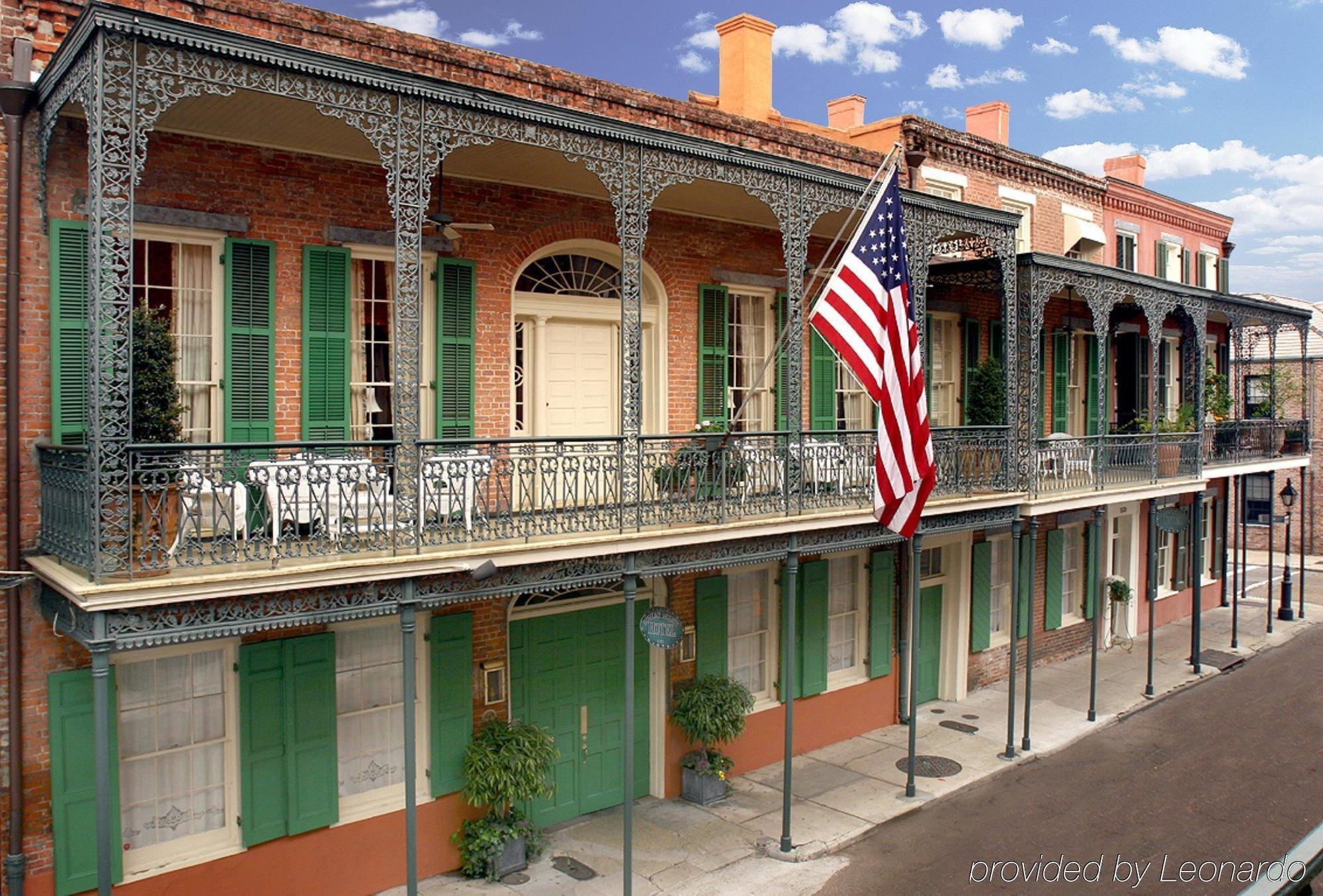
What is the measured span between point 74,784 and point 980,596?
12.6m

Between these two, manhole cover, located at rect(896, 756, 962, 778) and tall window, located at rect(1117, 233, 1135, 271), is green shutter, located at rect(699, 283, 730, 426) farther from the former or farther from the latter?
tall window, located at rect(1117, 233, 1135, 271)

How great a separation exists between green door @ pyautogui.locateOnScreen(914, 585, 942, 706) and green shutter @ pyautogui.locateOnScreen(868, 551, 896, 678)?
3.65ft

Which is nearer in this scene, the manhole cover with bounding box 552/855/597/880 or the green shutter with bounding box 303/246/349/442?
the green shutter with bounding box 303/246/349/442

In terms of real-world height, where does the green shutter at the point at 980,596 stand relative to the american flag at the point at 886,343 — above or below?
below

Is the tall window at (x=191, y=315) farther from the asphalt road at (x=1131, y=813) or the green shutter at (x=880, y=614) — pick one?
the green shutter at (x=880, y=614)

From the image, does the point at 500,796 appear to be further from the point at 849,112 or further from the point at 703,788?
the point at 849,112

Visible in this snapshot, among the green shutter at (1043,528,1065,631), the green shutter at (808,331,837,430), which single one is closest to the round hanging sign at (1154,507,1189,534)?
the green shutter at (1043,528,1065,631)

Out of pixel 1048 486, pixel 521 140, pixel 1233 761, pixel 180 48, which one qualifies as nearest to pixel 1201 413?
pixel 1048 486

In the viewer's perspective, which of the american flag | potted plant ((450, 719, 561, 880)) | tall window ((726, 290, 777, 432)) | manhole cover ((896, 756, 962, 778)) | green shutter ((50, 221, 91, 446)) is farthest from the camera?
tall window ((726, 290, 777, 432))

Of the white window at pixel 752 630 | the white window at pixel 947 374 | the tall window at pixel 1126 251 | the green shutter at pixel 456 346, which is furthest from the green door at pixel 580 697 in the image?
the tall window at pixel 1126 251

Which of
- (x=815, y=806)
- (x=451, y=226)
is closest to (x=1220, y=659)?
(x=815, y=806)

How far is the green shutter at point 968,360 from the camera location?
15758 millimetres

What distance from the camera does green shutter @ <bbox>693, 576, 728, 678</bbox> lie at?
1176 centimetres

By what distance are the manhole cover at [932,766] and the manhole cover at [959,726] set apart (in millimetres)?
1282
